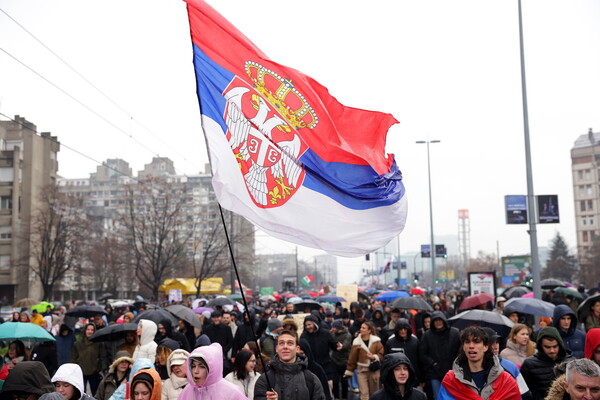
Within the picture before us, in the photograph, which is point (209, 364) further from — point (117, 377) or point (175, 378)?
point (117, 377)

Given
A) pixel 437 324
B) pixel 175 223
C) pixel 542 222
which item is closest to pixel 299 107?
pixel 437 324

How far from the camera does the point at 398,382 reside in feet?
22.3

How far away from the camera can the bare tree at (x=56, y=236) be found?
5709cm

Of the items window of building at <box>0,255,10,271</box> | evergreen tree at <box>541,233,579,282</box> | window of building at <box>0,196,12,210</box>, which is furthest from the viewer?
evergreen tree at <box>541,233,579,282</box>

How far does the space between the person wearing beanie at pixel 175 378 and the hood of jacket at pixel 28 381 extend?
55.5 inches

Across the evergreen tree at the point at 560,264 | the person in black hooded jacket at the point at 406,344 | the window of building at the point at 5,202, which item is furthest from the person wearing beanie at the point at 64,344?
the evergreen tree at the point at 560,264

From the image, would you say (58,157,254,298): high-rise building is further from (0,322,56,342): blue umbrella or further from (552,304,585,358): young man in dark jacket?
(552,304,585,358): young man in dark jacket

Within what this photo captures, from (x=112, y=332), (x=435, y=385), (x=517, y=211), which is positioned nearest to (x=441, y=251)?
(x=517, y=211)

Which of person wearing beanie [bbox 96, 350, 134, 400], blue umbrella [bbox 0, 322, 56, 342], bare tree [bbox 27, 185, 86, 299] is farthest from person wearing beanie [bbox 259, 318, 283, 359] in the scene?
bare tree [bbox 27, 185, 86, 299]

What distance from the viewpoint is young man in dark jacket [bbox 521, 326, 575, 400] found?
7.57 m

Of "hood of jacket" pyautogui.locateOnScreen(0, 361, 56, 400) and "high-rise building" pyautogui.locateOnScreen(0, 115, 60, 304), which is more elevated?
Result: "high-rise building" pyautogui.locateOnScreen(0, 115, 60, 304)

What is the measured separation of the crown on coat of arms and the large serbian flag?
0.4 inches

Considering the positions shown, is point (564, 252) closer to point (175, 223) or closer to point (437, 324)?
point (175, 223)

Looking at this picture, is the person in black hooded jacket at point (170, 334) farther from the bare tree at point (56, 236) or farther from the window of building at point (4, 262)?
the window of building at point (4, 262)
